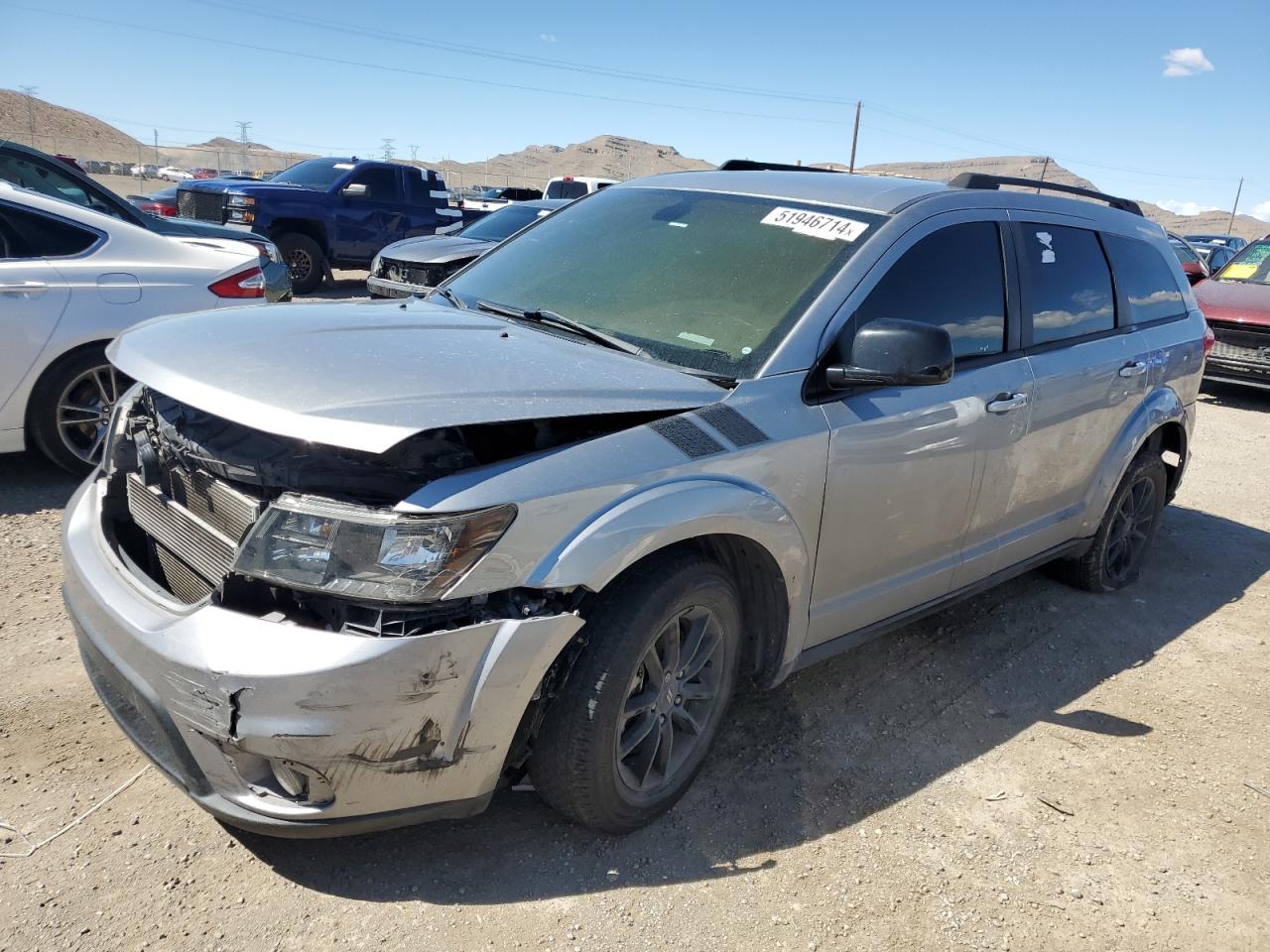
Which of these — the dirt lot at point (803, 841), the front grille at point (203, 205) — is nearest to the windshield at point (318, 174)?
the front grille at point (203, 205)

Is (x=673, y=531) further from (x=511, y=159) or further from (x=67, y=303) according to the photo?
(x=511, y=159)

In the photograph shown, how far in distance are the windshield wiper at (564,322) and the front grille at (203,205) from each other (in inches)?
438

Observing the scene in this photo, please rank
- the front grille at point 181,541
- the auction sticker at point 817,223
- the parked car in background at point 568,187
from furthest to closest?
the parked car in background at point 568,187, the auction sticker at point 817,223, the front grille at point 181,541

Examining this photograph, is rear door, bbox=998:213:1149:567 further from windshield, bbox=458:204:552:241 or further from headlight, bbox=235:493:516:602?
windshield, bbox=458:204:552:241

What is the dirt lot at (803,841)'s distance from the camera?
2.40 m

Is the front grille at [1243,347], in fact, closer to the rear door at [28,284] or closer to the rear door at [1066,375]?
the rear door at [1066,375]

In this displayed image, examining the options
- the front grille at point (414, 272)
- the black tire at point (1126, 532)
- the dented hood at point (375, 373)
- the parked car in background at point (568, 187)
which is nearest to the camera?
the dented hood at point (375, 373)

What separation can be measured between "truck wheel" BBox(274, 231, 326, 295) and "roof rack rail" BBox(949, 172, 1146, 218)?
1098 centimetres

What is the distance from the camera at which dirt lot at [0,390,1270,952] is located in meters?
2.40

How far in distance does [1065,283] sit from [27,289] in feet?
16.5

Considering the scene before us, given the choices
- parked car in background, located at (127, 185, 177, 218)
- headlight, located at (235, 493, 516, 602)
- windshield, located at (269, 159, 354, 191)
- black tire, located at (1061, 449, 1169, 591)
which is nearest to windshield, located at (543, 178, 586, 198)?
windshield, located at (269, 159, 354, 191)

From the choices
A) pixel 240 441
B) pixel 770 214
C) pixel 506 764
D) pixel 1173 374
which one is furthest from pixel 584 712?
pixel 1173 374

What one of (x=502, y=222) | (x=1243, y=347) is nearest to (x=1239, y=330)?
(x=1243, y=347)

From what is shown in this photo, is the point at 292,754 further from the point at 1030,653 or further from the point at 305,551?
the point at 1030,653
